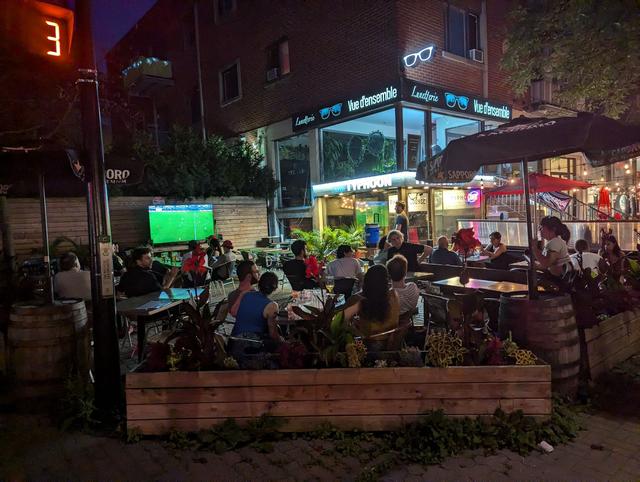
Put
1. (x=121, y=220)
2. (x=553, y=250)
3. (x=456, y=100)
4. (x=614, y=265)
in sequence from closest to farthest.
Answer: (x=614, y=265) → (x=553, y=250) → (x=121, y=220) → (x=456, y=100)

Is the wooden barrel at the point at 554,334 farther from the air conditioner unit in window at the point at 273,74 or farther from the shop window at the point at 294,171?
the air conditioner unit in window at the point at 273,74

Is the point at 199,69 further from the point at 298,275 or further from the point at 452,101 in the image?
the point at 298,275

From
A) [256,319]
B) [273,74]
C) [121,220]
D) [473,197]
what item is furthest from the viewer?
[273,74]

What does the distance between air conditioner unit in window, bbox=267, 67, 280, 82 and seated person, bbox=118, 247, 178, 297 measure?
38.4ft

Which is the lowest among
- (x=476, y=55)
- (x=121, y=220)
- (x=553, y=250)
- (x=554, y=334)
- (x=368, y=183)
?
(x=554, y=334)

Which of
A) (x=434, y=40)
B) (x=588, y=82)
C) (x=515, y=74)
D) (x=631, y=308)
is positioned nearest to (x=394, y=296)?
(x=631, y=308)

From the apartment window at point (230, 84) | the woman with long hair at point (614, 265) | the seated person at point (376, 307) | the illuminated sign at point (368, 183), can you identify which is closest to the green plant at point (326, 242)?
the illuminated sign at point (368, 183)

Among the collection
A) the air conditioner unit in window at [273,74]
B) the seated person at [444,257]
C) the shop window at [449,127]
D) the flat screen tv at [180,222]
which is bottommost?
the seated person at [444,257]

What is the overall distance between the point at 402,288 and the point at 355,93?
989 centimetres

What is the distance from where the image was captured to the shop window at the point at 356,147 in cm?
1449

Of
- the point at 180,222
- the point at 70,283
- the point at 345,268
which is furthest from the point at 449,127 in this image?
the point at 70,283

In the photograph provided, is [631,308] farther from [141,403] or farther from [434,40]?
[434,40]

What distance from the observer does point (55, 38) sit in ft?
13.3

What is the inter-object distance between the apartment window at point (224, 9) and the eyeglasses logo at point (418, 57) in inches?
363
